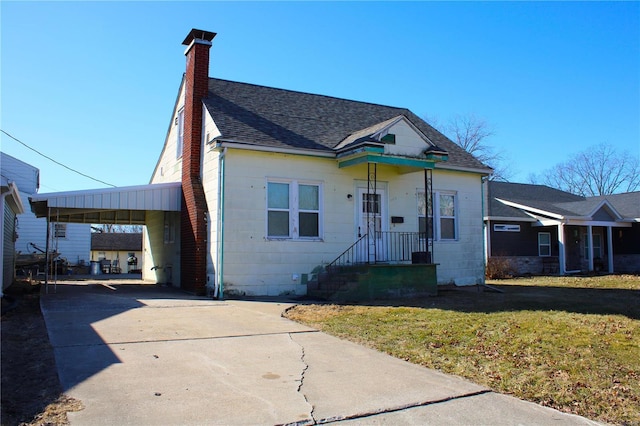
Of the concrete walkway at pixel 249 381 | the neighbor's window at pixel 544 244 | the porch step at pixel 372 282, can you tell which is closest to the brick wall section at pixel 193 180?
the porch step at pixel 372 282

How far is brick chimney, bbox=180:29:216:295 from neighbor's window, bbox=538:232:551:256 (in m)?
19.5

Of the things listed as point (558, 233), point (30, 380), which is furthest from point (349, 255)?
point (558, 233)

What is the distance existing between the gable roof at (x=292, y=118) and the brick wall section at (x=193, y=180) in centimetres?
53

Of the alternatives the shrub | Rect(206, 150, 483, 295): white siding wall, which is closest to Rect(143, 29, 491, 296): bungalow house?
Rect(206, 150, 483, 295): white siding wall

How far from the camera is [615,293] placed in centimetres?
1395

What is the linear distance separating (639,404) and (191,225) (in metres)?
11.3

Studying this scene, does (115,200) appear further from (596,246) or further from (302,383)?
(596,246)

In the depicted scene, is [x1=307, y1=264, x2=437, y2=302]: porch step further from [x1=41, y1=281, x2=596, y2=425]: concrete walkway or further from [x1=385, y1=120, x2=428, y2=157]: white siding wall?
[x1=41, y1=281, x2=596, y2=425]: concrete walkway

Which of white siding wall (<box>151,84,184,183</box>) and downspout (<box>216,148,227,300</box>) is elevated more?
white siding wall (<box>151,84,184,183</box>)

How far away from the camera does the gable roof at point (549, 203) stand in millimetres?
25891

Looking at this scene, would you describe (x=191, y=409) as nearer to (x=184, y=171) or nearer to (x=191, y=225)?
(x=191, y=225)

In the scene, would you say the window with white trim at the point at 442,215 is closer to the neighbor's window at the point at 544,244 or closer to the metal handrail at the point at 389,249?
the metal handrail at the point at 389,249

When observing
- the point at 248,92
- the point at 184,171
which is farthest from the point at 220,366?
the point at 248,92

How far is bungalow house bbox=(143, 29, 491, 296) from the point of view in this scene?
12.9 m
